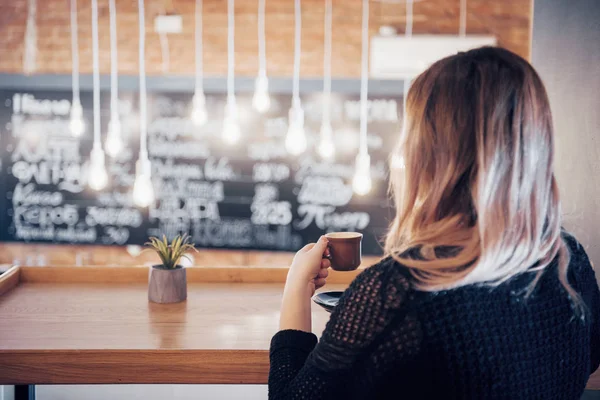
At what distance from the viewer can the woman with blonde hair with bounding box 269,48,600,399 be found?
887 mm

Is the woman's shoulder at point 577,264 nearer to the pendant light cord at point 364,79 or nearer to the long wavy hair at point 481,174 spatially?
the long wavy hair at point 481,174

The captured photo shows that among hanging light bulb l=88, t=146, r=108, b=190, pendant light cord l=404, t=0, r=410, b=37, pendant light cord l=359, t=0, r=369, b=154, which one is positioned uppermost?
pendant light cord l=404, t=0, r=410, b=37

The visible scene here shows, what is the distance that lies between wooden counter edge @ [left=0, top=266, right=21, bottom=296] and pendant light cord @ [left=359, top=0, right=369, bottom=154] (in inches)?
98.6

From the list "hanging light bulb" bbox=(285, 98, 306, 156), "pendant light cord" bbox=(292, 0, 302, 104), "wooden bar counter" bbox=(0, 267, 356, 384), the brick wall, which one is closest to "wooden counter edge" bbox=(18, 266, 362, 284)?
"wooden bar counter" bbox=(0, 267, 356, 384)

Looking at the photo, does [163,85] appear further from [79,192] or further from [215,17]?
[79,192]

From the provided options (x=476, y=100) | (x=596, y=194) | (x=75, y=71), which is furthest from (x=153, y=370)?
(x=75, y=71)

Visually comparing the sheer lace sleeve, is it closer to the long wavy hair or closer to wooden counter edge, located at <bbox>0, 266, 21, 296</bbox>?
the long wavy hair

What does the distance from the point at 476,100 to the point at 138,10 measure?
392 cm

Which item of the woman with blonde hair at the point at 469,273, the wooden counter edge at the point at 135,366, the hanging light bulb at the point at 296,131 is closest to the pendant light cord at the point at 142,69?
the hanging light bulb at the point at 296,131

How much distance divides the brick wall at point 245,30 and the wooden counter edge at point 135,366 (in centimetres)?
306

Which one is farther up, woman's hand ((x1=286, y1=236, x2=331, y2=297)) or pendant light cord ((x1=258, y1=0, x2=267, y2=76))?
pendant light cord ((x1=258, y1=0, x2=267, y2=76))

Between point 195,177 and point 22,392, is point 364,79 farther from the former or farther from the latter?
point 22,392

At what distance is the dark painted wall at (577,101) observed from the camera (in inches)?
76.2

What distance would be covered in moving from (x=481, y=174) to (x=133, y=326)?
1.21m
